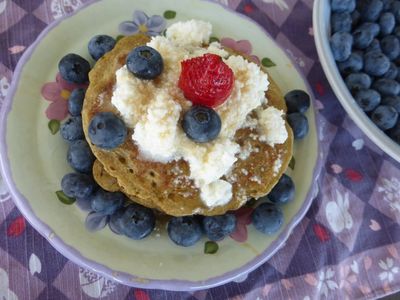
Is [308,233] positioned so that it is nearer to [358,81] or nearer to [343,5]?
[358,81]

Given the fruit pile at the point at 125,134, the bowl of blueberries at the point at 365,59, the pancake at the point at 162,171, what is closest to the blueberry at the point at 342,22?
the bowl of blueberries at the point at 365,59

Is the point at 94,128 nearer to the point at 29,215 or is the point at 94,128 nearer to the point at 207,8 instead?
the point at 29,215

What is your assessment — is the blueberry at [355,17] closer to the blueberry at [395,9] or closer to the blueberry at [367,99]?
the blueberry at [395,9]

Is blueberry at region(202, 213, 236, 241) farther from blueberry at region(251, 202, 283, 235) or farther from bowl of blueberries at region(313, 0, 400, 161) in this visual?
bowl of blueberries at region(313, 0, 400, 161)

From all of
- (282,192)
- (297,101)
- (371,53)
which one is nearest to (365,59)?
(371,53)

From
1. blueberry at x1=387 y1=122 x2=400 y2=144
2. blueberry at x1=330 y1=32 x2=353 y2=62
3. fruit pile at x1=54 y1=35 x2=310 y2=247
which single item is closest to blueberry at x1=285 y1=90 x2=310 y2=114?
fruit pile at x1=54 y1=35 x2=310 y2=247

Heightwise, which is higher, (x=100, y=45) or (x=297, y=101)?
(x=297, y=101)
